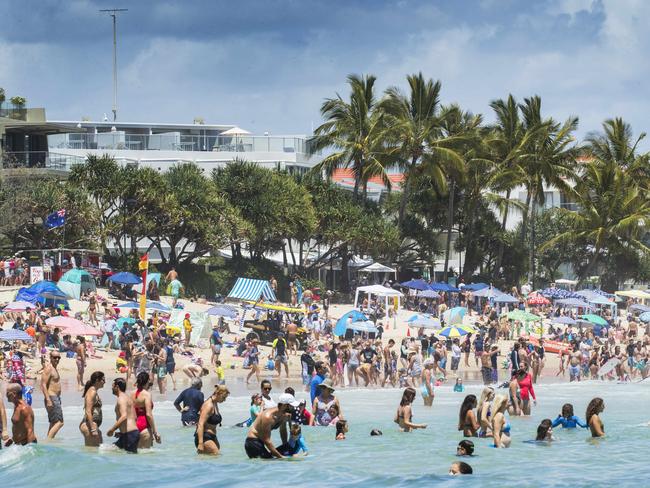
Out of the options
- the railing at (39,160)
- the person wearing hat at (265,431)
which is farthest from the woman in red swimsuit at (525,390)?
the railing at (39,160)

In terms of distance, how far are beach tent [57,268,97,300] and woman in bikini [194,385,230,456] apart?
73.0 feet

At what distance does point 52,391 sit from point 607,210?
4603cm

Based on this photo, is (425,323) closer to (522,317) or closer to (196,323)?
(522,317)

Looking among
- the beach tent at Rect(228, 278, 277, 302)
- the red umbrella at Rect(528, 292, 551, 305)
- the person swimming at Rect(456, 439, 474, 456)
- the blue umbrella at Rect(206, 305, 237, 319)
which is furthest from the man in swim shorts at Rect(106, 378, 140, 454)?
the red umbrella at Rect(528, 292, 551, 305)

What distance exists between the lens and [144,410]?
50.9 feet

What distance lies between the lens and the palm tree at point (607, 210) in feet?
192

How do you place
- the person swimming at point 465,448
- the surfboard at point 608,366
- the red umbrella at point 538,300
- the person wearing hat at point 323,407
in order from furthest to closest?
the red umbrella at point 538,300, the surfboard at point 608,366, the person wearing hat at point 323,407, the person swimming at point 465,448

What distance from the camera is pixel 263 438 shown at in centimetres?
1536

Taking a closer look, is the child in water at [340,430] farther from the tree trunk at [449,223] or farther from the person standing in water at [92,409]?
the tree trunk at [449,223]

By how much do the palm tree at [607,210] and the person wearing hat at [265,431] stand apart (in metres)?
44.5

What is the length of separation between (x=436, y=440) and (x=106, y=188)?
89.2 feet

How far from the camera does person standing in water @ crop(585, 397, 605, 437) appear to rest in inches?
752

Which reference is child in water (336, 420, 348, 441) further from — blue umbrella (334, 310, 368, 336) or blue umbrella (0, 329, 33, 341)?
blue umbrella (334, 310, 368, 336)

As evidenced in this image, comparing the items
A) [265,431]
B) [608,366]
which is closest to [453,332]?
[608,366]
